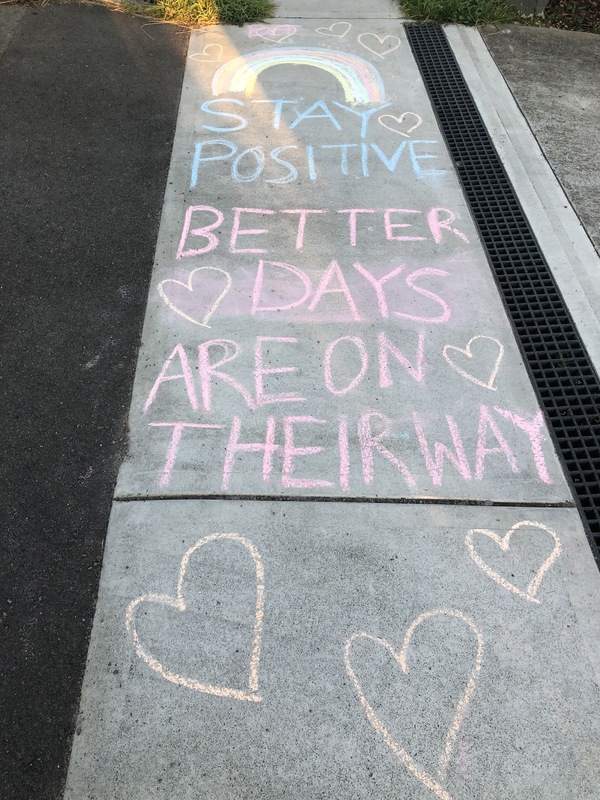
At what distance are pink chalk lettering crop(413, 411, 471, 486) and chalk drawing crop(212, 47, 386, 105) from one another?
2960mm

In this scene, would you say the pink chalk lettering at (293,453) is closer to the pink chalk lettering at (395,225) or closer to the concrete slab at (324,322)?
the concrete slab at (324,322)

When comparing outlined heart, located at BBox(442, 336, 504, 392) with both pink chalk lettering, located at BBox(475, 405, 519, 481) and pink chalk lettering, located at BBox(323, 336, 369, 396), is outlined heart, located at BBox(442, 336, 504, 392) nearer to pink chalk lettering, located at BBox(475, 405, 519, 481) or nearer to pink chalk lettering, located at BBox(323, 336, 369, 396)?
pink chalk lettering, located at BBox(475, 405, 519, 481)

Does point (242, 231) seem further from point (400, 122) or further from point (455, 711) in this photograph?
point (455, 711)

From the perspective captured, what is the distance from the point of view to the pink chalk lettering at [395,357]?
114 inches

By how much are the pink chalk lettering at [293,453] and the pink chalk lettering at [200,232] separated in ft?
4.22

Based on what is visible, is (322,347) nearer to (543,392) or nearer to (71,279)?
(543,392)

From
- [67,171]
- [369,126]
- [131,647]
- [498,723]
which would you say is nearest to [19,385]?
[131,647]

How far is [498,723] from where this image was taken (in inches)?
79.1

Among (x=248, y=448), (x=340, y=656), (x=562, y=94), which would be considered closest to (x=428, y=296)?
(x=248, y=448)

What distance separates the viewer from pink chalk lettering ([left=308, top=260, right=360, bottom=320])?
320cm

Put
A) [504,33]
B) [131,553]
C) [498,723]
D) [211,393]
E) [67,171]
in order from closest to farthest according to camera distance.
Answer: [498,723], [131,553], [211,393], [67,171], [504,33]

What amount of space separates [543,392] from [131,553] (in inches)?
79.2

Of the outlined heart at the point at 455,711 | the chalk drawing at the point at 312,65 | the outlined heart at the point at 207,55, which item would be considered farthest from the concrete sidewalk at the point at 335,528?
the outlined heart at the point at 207,55

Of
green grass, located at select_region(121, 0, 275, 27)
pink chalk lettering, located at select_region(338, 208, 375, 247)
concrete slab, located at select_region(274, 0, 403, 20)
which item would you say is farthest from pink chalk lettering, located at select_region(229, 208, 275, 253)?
concrete slab, located at select_region(274, 0, 403, 20)
